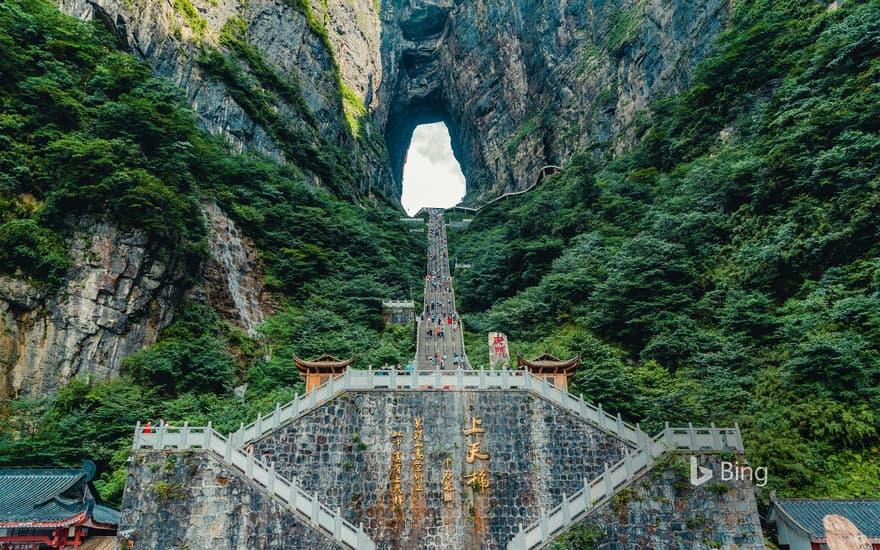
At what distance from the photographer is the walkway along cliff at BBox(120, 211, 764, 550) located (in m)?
12.5

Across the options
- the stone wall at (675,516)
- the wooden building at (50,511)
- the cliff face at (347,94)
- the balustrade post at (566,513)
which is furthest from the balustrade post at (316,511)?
the cliff face at (347,94)

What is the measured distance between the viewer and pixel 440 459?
48.0 feet

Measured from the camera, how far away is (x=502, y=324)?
2603 cm

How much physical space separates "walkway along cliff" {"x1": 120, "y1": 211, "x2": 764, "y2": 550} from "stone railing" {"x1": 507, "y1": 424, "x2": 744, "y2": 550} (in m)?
0.03

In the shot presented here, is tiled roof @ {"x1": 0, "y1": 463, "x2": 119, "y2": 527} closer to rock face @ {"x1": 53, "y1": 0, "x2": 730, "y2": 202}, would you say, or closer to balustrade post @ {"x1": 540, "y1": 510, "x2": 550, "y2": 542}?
balustrade post @ {"x1": 540, "y1": 510, "x2": 550, "y2": 542}

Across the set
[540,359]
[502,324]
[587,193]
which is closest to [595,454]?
[540,359]

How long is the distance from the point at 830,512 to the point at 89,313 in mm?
21061

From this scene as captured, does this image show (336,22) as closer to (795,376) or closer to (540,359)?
(540,359)

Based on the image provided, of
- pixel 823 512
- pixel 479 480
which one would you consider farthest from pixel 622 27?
pixel 823 512

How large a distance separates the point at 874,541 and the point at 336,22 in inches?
2411

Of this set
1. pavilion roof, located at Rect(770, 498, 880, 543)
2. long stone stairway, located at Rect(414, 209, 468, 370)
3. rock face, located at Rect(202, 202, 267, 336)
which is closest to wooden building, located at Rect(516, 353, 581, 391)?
long stone stairway, located at Rect(414, 209, 468, 370)

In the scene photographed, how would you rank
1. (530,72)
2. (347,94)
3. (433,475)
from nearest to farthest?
1. (433,475)
2. (347,94)
3. (530,72)

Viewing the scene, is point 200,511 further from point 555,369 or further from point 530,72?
point 530,72

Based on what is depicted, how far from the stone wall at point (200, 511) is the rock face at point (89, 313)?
6551 millimetres
